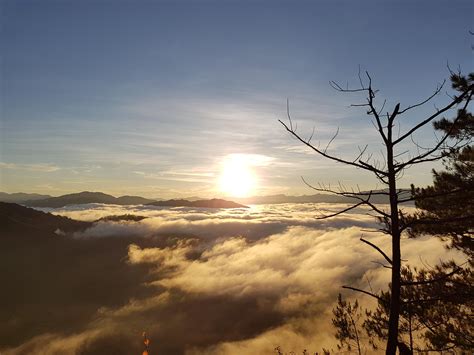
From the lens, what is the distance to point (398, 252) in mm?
4473

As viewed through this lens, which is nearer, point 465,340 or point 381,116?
point 381,116

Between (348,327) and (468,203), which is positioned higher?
(468,203)

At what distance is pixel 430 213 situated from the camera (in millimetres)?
17625

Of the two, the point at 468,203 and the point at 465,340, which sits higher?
the point at 468,203

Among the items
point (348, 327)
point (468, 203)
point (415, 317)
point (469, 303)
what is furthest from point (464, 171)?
point (348, 327)

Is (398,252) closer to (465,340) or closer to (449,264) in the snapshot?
(465,340)

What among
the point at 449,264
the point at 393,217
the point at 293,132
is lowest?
the point at 449,264

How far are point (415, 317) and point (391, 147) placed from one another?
1537 centimetres

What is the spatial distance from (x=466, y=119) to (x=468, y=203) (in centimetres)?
360

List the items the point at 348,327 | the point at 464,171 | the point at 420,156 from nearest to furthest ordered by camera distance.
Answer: the point at 420,156 → the point at 464,171 → the point at 348,327

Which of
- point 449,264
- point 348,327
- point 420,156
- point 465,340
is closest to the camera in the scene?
A: point 420,156

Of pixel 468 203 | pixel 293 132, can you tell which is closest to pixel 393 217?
pixel 293 132

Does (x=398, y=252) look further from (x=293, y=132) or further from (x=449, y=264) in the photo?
(x=449, y=264)

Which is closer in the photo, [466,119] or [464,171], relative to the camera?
[466,119]
